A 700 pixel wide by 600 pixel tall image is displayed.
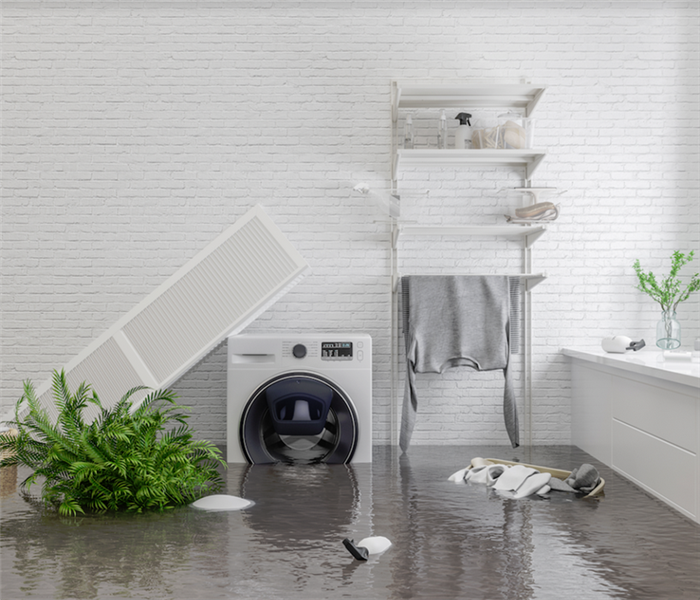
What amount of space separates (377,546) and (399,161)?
2.43 m

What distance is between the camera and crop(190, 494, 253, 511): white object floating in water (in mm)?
2512

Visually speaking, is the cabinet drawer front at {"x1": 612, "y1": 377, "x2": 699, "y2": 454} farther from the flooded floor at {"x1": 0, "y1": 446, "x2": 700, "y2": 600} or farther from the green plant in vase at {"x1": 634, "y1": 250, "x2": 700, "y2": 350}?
the green plant in vase at {"x1": 634, "y1": 250, "x2": 700, "y2": 350}

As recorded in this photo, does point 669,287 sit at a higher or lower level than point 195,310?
higher

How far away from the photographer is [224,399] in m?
3.89

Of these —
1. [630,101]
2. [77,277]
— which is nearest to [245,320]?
[77,277]

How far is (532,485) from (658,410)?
Result: 631mm

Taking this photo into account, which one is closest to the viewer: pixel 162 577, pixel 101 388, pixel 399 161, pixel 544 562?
pixel 162 577

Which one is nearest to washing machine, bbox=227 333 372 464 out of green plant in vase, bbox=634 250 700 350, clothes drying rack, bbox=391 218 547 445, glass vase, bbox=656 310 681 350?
clothes drying rack, bbox=391 218 547 445

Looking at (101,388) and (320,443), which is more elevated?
(101,388)

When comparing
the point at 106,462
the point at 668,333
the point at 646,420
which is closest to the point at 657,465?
the point at 646,420

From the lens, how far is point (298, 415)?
3.27 metres

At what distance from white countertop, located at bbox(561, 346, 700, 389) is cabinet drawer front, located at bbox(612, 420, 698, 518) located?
29cm

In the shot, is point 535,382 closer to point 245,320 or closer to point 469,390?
point 469,390

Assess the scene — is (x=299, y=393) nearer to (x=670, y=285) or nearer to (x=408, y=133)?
(x=408, y=133)
